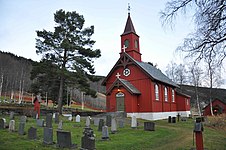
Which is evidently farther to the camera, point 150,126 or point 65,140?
point 150,126

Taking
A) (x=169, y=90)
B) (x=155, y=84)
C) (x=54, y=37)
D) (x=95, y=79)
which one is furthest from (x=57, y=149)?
(x=169, y=90)

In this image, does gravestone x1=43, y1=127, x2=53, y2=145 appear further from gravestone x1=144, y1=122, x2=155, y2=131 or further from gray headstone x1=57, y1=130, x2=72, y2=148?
gravestone x1=144, y1=122, x2=155, y2=131

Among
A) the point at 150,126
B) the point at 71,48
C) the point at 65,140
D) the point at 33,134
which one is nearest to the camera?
the point at 65,140

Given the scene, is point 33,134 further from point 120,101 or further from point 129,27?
point 129,27

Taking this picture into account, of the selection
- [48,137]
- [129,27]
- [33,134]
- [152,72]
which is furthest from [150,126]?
[129,27]

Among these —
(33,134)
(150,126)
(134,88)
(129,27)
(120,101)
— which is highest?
(129,27)

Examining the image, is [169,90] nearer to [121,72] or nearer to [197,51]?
[121,72]

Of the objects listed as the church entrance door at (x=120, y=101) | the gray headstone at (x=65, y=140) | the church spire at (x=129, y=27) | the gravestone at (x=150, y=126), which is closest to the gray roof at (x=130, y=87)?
the church entrance door at (x=120, y=101)

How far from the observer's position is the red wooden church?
914 inches

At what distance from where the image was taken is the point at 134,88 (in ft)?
79.7

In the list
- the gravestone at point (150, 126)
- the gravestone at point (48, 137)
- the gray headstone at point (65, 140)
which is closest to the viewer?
the gray headstone at point (65, 140)

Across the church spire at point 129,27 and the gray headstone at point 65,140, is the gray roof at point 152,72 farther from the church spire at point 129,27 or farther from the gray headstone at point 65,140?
the gray headstone at point 65,140

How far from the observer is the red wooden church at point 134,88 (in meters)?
23.2

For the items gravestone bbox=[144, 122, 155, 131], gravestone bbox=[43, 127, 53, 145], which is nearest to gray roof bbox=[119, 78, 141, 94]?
gravestone bbox=[144, 122, 155, 131]
